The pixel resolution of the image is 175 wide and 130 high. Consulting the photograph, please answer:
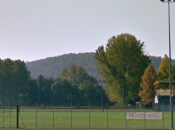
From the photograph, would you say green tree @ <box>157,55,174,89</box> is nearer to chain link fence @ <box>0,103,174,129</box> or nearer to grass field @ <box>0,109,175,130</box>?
chain link fence @ <box>0,103,174,129</box>

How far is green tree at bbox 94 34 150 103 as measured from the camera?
292 ft

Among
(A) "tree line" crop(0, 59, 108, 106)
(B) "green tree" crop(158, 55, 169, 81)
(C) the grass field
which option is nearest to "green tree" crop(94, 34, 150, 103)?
(B) "green tree" crop(158, 55, 169, 81)

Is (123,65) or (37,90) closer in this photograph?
(123,65)

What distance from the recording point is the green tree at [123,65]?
3504 inches

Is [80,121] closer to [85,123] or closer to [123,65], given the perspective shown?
[85,123]

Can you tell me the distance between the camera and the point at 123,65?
296 ft

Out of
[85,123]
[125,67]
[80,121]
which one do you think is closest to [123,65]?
[125,67]

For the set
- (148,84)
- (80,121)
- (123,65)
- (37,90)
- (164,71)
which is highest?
(123,65)

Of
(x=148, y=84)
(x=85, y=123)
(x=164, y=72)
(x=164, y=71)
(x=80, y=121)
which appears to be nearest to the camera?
(x=85, y=123)

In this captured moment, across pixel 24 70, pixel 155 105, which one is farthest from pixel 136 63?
pixel 24 70

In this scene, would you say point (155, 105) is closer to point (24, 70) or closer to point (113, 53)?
point (113, 53)

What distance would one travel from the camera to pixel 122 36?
90.5 meters

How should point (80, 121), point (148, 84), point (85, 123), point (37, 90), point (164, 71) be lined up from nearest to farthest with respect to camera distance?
point (85, 123), point (80, 121), point (148, 84), point (164, 71), point (37, 90)

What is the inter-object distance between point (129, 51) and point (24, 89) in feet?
153
